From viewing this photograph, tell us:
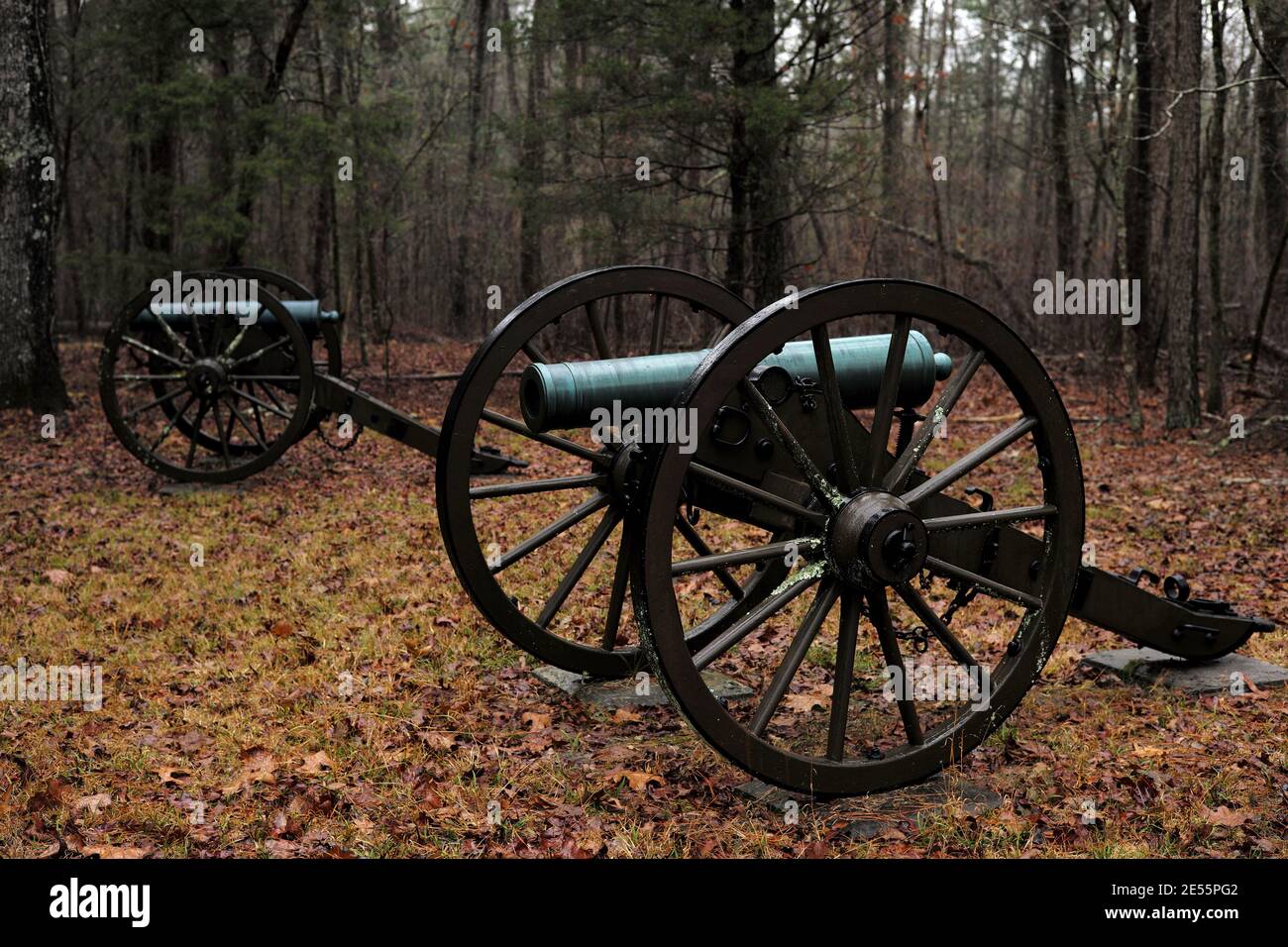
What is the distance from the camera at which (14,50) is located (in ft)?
37.7

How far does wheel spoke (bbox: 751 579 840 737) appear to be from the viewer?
→ 11.6 ft

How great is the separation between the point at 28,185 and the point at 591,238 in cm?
579

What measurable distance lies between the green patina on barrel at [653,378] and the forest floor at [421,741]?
4.30ft

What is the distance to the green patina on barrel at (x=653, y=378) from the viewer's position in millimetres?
4238

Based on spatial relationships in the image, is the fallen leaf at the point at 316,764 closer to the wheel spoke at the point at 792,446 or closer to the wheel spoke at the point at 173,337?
the wheel spoke at the point at 792,446

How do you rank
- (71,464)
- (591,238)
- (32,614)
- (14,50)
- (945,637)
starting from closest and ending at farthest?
(945,637) < (32,614) < (71,464) < (14,50) < (591,238)

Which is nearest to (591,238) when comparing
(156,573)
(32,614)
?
(156,573)

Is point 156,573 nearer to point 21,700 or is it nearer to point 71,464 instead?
point 21,700

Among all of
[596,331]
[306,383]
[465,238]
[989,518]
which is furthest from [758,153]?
[465,238]

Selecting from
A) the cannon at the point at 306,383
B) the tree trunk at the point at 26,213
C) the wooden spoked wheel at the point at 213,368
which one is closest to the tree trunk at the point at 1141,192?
the cannon at the point at 306,383

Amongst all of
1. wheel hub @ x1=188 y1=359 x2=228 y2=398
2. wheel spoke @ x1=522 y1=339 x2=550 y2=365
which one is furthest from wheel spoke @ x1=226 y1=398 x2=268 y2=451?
wheel spoke @ x1=522 y1=339 x2=550 y2=365

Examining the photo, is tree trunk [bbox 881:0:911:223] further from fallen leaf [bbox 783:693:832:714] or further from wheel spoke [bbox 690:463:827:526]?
wheel spoke [bbox 690:463:827:526]

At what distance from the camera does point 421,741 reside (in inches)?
178

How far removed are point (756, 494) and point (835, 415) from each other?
14.0 inches
